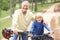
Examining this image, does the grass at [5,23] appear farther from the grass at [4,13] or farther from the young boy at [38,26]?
the young boy at [38,26]

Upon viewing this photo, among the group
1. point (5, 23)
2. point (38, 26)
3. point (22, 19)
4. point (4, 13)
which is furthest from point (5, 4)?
point (38, 26)

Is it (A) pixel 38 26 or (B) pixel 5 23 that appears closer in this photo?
(A) pixel 38 26

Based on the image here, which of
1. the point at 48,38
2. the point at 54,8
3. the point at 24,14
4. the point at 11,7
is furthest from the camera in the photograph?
the point at 54,8

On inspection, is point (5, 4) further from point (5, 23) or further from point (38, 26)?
point (38, 26)

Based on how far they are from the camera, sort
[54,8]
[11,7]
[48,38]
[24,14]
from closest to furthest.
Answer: [48,38] → [24,14] → [11,7] → [54,8]

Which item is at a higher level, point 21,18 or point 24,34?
point 21,18

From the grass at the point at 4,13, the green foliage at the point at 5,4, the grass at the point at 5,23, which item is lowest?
the grass at the point at 5,23

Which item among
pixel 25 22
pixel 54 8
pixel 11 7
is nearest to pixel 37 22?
pixel 25 22

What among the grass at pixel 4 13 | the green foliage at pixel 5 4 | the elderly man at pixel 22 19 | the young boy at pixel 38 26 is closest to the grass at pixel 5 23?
the grass at pixel 4 13

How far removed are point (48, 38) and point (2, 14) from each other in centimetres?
301

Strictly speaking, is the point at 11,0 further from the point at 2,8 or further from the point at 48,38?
the point at 48,38

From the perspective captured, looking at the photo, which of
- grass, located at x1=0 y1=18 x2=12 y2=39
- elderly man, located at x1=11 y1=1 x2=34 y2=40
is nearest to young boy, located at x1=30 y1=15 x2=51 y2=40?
elderly man, located at x1=11 y1=1 x2=34 y2=40

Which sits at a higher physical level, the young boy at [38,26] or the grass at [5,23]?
the young boy at [38,26]

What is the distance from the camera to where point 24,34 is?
2.82 meters
